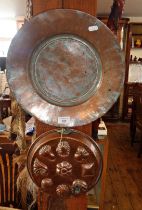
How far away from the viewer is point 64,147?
887mm

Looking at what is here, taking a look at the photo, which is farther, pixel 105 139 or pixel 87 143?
pixel 105 139

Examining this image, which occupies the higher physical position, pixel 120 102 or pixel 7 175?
pixel 120 102

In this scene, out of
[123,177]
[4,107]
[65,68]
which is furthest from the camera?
[4,107]

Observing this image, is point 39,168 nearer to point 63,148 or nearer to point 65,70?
point 63,148

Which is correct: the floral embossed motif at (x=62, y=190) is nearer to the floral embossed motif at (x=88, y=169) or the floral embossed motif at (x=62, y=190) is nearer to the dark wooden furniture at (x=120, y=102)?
the floral embossed motif at (x=88, y=169)

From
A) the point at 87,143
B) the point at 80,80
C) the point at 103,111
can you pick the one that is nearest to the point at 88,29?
the point at 80,80

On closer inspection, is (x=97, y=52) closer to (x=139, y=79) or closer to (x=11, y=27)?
(x=139, y=79)

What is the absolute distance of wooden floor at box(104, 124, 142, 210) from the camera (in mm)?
2297

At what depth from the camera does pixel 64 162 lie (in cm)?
91

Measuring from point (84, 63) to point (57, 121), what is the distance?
233 mm

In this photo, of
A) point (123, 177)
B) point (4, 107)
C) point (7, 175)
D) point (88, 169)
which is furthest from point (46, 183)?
point (4, 107)

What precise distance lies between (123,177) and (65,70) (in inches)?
87.9

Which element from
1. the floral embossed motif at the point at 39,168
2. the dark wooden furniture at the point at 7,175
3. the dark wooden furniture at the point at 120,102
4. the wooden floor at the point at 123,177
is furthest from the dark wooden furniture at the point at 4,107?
the floral embossed motif at the point at 39,168

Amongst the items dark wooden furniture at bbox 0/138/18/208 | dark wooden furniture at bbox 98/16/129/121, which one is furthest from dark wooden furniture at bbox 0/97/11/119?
dark wooden furniture at bbox 98/16/129/121
